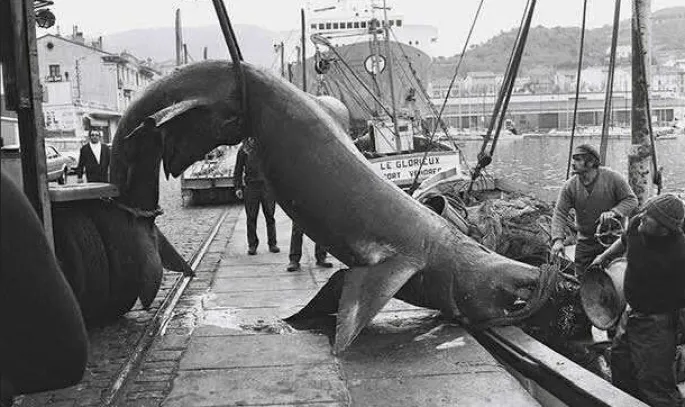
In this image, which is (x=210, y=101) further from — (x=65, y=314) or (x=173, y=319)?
(x=65, y=314)

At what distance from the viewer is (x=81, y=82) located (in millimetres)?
62750

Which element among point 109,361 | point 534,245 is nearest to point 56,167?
point 534,245

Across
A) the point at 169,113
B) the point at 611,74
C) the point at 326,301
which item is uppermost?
the point at 611,74

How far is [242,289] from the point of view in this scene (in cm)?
780

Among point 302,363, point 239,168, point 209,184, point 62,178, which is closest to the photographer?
point 302,363

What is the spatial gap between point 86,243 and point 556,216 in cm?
453

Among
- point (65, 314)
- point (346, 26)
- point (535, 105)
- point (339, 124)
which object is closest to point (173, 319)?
point (339, 124)

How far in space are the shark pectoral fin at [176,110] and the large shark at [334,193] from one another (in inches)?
0.6

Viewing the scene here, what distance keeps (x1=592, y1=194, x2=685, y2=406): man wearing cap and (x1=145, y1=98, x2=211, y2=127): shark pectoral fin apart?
139 inches

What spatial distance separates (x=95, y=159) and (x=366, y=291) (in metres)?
8.06

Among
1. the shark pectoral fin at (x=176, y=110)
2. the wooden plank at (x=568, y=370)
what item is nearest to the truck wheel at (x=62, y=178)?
the shark pectoral fin at (x=176, y=110)

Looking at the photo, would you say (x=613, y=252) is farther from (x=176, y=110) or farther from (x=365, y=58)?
(x=365, y=58)

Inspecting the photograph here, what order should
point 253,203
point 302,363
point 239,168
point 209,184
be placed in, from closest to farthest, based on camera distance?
point 302,363, point 239,168, point 253,203, point 209,184

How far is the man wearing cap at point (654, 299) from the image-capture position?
199 inches
